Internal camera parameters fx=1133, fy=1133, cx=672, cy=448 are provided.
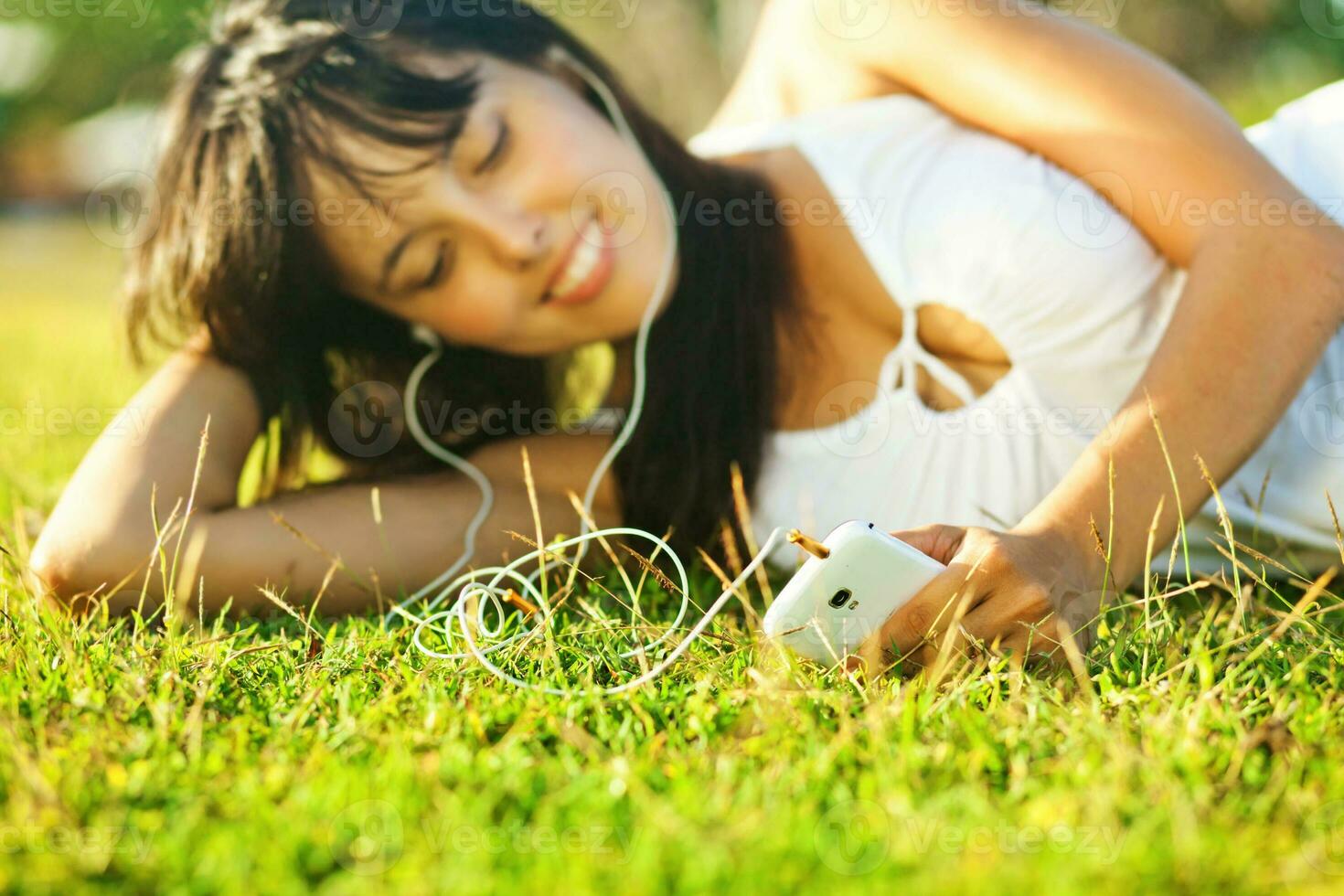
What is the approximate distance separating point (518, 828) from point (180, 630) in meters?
0.93

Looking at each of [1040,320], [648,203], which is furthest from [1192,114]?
[648,203]

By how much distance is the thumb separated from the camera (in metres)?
1.37

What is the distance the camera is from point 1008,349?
6.18 feet

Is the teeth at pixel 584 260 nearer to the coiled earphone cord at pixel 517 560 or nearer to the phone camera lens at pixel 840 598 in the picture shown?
the coiled earphone cord at pixel 517 560
